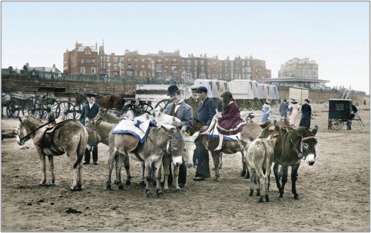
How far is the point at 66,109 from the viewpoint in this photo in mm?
15680

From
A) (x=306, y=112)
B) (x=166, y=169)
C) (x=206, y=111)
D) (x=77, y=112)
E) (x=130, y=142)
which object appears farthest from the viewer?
(x=77, y=112)

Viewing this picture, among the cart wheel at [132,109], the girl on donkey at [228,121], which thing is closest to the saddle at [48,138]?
the girl on donkey at [228,121]

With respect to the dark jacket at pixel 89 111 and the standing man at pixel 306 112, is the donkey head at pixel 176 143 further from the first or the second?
the standing man at pixel 306 112

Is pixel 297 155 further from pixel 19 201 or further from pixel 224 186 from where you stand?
pixel 19 201

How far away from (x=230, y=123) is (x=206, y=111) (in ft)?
1.88

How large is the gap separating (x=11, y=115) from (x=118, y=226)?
1333cm

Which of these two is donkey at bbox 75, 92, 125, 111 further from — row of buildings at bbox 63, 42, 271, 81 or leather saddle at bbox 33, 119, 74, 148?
leather saddle at bbox 33, 119, 74, 148

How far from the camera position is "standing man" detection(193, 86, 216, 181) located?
7.52m

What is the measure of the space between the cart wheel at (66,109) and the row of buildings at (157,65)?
2032 millimetres

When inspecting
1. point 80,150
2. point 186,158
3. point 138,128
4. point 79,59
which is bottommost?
point 186,158

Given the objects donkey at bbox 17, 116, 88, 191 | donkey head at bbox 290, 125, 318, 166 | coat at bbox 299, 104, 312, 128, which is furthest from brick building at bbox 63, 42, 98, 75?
coat at bbox 299, 104, 312, 128

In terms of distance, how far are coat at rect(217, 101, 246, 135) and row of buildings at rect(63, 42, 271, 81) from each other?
3.40 m

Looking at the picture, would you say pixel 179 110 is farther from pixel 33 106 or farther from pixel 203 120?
pixel 33 106

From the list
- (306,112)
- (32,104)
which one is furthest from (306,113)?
(32,104)
